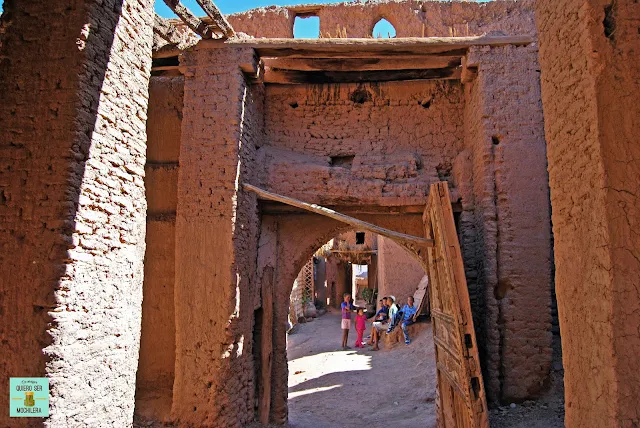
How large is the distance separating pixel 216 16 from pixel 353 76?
7.56ft

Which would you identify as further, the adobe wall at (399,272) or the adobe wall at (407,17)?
the adobe wall at (399,272)

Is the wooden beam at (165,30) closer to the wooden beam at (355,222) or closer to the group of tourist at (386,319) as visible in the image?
the wooden beam at (355,222)

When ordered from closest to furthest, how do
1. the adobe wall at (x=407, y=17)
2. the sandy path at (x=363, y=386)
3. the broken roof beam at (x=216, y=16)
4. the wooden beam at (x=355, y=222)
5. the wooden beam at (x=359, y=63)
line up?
1. the broken roof beam at (x=216, y=16)
2. the wooden beam at (x=355, y=222)
3. the wooden beam at (x=359, y=63)
4. the sandy path at (x=363, y=386)
5. the adobe wall at (x=407, y=17)

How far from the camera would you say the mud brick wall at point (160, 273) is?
606 cm

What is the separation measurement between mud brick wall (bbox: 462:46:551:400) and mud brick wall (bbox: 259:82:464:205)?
87 centimetres

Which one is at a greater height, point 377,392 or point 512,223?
point 512,223

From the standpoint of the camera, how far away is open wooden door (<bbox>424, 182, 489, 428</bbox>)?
4633 mm

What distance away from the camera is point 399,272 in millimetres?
14062

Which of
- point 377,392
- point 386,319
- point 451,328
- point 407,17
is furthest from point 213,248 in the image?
point 386,319

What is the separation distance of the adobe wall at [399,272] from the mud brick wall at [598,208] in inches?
440

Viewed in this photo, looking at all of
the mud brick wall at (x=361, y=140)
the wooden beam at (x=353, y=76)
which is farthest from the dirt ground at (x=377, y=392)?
the wooden beam at (x=353, y=76)

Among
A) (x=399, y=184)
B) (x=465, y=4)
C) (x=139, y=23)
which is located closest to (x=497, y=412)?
(x=399, y=184)

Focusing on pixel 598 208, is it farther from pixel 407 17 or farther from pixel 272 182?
pixel 407 17
